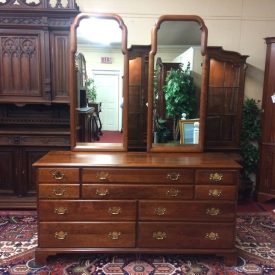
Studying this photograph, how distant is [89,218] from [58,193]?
12.9 inches

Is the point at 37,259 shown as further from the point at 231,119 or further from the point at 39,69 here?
the point at 231,119

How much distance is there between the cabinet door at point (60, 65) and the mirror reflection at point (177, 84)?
1.10 m

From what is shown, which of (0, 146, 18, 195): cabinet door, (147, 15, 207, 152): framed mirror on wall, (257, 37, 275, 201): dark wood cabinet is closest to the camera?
(147, 15, 207, 152): framed mirror on wall

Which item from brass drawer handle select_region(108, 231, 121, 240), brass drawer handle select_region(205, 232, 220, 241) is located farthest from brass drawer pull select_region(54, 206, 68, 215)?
brass drawer handle select_region(205, 232, 220, 241)

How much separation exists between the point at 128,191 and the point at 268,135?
2.12 metres

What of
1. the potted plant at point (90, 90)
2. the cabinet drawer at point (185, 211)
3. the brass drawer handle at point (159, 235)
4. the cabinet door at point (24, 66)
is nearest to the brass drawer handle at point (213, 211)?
the cabinet drawer at point (185, 211)

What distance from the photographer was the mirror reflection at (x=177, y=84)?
266cm

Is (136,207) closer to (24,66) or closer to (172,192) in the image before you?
(172,192)

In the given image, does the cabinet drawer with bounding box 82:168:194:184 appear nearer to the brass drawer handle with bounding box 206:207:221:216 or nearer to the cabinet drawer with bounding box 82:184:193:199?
the cabinet drawer with bounding box 82:184:193:199

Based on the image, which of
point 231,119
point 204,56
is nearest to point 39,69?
point 204,56

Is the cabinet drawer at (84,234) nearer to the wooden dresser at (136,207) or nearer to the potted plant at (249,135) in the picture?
the wooden dresser at (136,207)

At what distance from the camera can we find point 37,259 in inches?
91.2

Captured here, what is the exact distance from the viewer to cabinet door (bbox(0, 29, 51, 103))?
3121 millimetres

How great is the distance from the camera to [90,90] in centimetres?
276
